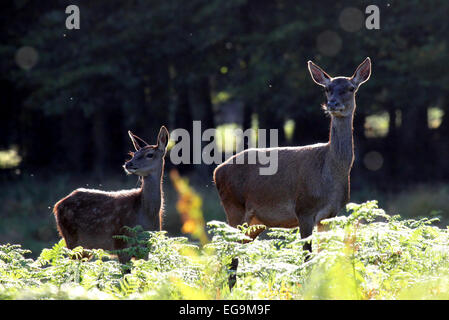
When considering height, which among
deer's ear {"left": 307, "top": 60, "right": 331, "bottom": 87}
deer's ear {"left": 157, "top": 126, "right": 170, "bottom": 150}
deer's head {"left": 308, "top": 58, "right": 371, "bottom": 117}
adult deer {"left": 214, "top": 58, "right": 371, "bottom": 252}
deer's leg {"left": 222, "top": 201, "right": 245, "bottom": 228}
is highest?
deer's ear {"left": 307, "top": 60, "right": 331, "bottom": 87}

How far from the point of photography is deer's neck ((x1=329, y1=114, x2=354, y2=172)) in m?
9.14

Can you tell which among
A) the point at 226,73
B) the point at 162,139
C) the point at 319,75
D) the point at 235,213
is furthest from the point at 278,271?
the point at 226,73

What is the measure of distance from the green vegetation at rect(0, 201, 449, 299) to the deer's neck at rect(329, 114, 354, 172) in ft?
4.11

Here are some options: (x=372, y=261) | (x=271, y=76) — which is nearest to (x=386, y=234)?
(x=372, y=261)

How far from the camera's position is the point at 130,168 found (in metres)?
10.2

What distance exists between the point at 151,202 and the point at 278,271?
145 inches

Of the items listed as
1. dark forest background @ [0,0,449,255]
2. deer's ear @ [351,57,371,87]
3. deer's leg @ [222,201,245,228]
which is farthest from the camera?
dark forest background @ [0,0,449,255]

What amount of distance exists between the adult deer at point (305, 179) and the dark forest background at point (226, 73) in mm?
10495

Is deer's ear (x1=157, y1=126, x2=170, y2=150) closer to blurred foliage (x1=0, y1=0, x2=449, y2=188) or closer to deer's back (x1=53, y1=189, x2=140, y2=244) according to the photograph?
deer's back (x1=53, y1=189, x2=140, y2=244)

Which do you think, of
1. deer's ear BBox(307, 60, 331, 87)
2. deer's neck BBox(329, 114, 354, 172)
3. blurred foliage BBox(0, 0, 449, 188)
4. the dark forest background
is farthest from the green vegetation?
blurred foliage BBox(0, 0, 449, 188)

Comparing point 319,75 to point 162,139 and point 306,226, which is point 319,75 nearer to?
point 306,226

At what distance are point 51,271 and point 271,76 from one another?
16.8m

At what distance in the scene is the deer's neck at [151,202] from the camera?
10.3 metres

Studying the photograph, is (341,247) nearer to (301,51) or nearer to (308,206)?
(308,206)
